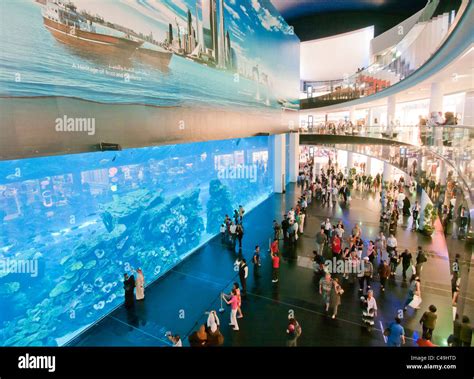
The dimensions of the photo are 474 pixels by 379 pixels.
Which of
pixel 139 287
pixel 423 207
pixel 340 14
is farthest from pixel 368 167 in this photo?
pixel 139 287

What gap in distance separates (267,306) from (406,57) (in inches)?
529

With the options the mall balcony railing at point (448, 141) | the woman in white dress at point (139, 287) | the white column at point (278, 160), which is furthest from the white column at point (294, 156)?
the woman in white dress at point (139, 287)

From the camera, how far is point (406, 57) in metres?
13.9

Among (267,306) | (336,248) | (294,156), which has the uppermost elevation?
(294,156)

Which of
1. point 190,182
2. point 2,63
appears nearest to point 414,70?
point 190,182

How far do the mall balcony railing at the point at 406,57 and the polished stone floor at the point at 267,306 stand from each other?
6827 millimetres

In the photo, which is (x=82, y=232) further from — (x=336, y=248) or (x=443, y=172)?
(x=443, y=172)

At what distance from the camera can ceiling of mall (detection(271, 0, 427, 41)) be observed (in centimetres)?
2395

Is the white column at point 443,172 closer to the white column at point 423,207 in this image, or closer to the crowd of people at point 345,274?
the white column at point 423,207

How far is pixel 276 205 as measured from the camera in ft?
59.3

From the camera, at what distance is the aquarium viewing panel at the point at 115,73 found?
452 centimetres

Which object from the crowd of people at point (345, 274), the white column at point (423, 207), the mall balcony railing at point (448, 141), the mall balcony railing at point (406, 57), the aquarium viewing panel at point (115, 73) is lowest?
the crowd of people at point (345, 274)

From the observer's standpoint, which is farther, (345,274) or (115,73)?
(345,274)

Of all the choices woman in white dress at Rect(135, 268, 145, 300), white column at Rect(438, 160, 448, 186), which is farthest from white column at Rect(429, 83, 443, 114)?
woman in white dress at Rect(135, 268, 145, 300)
